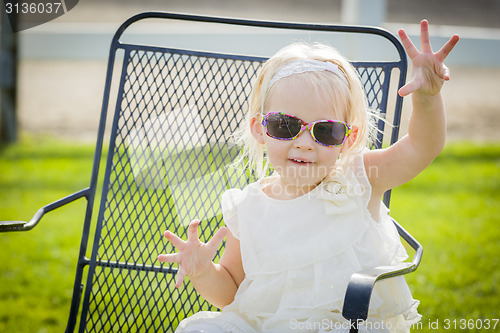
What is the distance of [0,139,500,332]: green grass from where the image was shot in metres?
2.97

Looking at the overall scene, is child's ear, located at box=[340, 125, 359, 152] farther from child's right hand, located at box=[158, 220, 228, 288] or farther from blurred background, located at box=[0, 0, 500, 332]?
blurred background, located at box=[0, 0, 500, 332]

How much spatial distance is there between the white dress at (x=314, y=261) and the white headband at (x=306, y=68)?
0.26 metres

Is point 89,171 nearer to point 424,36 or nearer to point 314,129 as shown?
point 314,129

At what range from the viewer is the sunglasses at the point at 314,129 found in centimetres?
Result: 164

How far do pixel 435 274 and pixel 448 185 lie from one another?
1.43m

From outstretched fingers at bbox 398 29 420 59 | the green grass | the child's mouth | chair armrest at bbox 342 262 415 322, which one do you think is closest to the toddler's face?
the child's mouth

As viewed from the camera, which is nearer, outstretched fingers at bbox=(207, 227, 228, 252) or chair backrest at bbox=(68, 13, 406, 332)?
outstretched fingers at bbox=(207, 227, 228, 252)

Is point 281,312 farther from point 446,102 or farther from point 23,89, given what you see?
point 23,89

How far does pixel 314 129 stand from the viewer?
1.64m

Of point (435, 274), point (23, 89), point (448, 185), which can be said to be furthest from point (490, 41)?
point (23, 89)

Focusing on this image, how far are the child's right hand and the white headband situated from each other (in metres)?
0.47

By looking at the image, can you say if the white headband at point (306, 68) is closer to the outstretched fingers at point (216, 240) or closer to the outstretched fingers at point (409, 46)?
the outstretched fingers at point (409, 46)

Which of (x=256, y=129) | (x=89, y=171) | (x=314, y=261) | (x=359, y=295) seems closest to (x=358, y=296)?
(x=359, y=295)

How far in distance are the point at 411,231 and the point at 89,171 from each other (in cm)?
258
